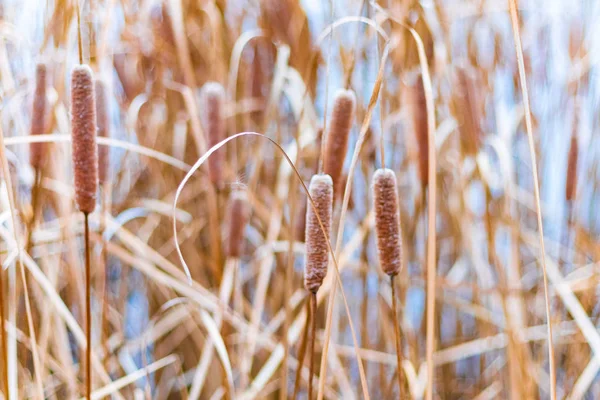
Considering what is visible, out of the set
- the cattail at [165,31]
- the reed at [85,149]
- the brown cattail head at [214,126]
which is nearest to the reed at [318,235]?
the reed at [85,149]

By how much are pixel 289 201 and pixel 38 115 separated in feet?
1.03

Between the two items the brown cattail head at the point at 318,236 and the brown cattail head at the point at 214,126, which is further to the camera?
the brown cattail head at the point at 214,126

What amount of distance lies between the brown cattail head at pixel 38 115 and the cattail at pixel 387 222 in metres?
0.30

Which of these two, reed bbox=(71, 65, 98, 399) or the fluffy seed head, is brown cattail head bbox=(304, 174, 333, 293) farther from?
the fluffy seed head

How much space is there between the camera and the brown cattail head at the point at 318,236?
376 mm

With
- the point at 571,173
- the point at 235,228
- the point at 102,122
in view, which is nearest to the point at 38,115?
the point at 102,122

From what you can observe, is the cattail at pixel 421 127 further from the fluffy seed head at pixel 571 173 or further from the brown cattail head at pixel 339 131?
the fluffy seed head at pixel 571 173

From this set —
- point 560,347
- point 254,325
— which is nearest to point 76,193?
point 254,325

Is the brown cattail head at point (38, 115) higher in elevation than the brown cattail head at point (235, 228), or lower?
higher

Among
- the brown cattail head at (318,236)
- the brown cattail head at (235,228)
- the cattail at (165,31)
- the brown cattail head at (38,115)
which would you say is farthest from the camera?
the cattail at (165,31)

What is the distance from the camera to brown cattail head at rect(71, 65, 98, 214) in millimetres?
411

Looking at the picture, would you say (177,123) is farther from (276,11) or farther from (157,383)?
(157,383)

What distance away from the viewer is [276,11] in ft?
3.83

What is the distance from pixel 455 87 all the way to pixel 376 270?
11.2 inches
